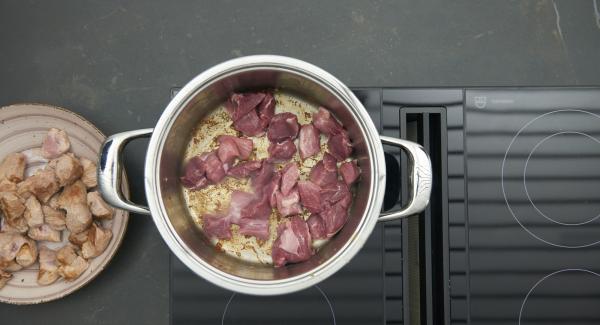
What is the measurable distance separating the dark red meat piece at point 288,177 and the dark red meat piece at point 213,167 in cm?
12

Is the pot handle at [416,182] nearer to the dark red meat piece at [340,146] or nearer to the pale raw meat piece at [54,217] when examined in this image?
the dark red meat piece at [340,146]

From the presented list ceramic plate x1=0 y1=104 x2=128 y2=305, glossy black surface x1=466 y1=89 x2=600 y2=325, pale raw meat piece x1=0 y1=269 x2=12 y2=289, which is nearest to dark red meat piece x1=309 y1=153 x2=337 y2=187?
glossy black surface x1=466 y1=89 x2=600 y2=325

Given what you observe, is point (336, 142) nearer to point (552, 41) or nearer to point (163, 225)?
point (163, 225)

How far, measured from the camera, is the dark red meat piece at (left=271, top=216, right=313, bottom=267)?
0.81 metres

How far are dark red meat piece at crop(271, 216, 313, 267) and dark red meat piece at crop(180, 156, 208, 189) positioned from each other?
0.18 m

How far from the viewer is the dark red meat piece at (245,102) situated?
0.83 metres

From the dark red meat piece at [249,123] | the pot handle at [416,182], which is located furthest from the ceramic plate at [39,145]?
the pot handle at [416,182]

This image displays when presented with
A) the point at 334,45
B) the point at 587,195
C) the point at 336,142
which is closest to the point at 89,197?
the point at 336,142

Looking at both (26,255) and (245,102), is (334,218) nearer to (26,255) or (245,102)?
(245,102)

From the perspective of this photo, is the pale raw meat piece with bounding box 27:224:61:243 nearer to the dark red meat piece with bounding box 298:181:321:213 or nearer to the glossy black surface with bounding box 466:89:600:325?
the dark red meat piece with bounding box 298:181:321:213

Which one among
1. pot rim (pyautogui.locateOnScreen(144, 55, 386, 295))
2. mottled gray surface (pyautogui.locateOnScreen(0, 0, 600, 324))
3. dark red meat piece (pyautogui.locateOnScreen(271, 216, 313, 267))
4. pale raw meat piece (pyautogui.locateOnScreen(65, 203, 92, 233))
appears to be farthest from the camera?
mottled gray surface (pyautogui.locateOnScreen(0, 0, 600, 324))

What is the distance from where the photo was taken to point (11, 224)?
3.11ft

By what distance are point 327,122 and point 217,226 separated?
0.91 feet

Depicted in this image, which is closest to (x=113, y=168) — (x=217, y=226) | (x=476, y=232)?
(x=217, y=226)
